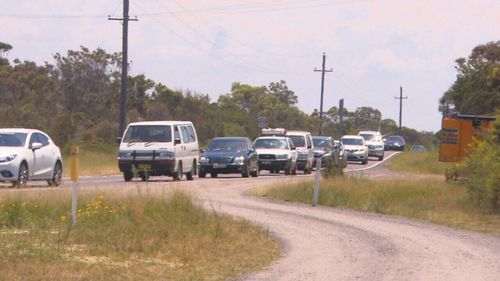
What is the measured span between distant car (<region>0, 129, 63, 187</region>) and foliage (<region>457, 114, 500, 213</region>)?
35.3ft

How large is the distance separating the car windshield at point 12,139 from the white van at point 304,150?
59.3ft

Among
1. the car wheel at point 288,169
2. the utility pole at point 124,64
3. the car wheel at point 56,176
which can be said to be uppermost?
the utility pole at point 124,64

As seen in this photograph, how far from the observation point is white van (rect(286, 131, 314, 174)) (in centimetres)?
4084

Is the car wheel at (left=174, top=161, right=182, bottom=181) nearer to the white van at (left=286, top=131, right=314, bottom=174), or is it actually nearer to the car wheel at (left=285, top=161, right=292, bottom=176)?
the car wheel at (left=285, top=161, right=292, bottom=176)

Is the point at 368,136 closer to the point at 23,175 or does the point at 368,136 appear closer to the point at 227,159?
the point at 227,159

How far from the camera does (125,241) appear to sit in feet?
44.5

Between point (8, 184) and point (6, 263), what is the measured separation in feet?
44.6

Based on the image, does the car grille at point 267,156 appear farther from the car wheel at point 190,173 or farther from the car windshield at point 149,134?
the car windshield at point 149,134

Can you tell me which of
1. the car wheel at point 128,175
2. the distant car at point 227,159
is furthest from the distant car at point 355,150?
the car wheel at point 128,175

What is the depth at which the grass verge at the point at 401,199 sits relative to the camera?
69.9ft

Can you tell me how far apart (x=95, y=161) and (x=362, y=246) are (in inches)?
1174

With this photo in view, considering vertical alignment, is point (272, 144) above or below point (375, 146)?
above

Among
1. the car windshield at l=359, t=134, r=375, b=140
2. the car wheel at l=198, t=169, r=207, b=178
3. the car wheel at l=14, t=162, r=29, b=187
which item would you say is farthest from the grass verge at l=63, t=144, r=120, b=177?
the car windshield at l=359, t=134, r=375, b=140

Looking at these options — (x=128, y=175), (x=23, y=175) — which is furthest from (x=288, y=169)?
(x=23, y=175)
